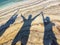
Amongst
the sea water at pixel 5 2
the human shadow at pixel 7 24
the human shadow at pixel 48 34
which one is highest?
the sea water at pixel 5 2

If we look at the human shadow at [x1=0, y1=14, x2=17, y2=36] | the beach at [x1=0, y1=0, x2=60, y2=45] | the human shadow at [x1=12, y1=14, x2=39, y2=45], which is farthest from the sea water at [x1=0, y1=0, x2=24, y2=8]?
the human shadow at [x1=12, y1=14, x2=39, y2=45]

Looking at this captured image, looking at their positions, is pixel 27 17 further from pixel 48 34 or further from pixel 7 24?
pixel 48 34

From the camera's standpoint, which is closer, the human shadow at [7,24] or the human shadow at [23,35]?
the human shadow at [23,35]

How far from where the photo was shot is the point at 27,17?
8.62m

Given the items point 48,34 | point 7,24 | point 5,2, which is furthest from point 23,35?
point 5,2

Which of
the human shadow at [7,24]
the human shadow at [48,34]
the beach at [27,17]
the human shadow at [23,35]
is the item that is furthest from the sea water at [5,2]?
the human shadow at [48,34]

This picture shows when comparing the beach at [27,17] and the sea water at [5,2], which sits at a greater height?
the sea water at [5,2]

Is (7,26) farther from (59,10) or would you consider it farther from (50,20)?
(59,10)

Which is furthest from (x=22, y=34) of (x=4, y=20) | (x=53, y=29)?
(x=4, y=20)

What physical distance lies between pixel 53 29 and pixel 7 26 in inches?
96.3

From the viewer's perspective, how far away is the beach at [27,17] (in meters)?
6.70

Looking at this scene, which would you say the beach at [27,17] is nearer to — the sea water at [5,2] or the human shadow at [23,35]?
the human shadow at [23,35]

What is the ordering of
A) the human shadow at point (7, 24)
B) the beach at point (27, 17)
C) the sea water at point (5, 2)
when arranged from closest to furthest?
the beach at point (27, 17) → the human shadow at point (7, 24) → the sea water at point (5, 2)

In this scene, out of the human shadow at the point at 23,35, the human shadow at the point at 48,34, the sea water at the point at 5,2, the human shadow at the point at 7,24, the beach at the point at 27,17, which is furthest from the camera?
the sea water at the point at 5,2
